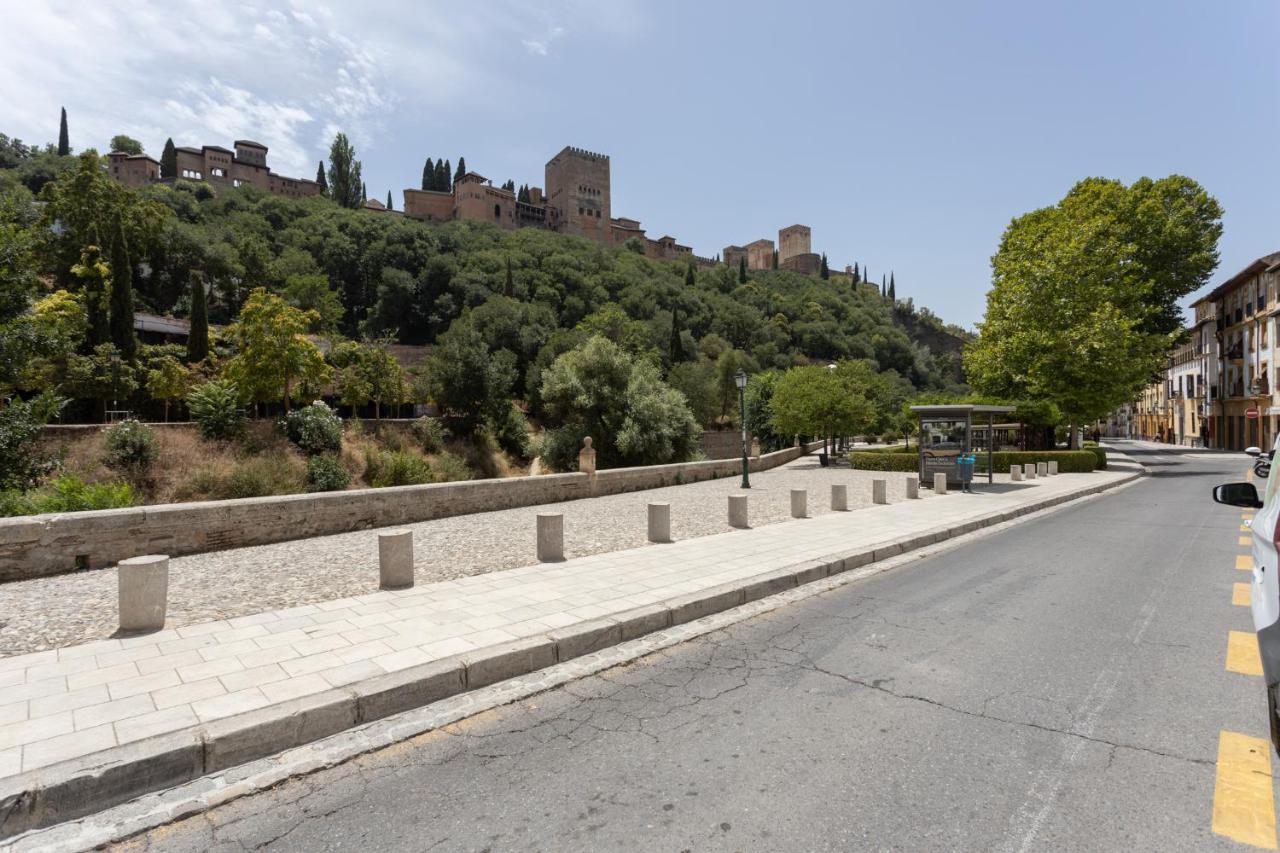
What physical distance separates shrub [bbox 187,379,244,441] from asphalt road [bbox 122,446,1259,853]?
Result: 79.9 feet

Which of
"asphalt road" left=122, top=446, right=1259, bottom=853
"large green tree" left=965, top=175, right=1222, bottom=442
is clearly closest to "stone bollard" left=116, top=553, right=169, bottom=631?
"asphalt road" left=122, top=446, right=1259, bottom=853

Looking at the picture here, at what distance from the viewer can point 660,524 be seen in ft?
31.8

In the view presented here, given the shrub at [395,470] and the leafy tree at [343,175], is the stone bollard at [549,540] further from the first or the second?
the leafy tree at [343,175]

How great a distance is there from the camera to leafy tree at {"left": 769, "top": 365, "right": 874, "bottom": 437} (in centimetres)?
3016

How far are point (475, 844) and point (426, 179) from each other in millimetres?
126628

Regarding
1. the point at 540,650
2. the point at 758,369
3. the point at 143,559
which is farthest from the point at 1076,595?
the point at 758,369

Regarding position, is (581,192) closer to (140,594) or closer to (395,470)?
(395,470)

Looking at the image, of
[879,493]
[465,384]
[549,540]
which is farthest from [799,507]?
[465,384]

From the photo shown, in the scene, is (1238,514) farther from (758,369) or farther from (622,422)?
(758,369)

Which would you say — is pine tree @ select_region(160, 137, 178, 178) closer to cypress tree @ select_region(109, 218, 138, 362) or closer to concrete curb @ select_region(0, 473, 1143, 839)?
cypress tree @ select_region(109, 218, 138, 362)

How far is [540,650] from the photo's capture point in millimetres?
4898

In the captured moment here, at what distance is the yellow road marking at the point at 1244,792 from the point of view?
2.63m

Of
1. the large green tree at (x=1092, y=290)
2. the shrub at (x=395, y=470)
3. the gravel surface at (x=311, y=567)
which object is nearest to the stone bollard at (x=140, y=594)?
the gravel surface at (x=311, y=567)

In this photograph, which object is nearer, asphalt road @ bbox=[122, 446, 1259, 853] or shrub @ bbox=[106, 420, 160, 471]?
asphalt road @ bbox=[122, 446, 1259, 853]
